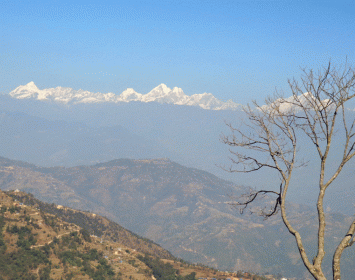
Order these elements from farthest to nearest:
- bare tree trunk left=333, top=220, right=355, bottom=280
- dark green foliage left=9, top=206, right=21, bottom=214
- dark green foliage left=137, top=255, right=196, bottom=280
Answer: dark green foliage left=137, top=255, right=196, bottom=280 → dark green foliage left=9, top=206, right=21, bottom=214 → bare tree trunk left=333, top=220, right=355, bottom=280

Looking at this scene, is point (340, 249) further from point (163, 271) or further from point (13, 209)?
point (13, 209)

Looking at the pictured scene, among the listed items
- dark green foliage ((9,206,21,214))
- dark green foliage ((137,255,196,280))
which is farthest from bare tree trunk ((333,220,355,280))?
dark green foliage ((9,206,21,214))

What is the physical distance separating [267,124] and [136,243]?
177 metres

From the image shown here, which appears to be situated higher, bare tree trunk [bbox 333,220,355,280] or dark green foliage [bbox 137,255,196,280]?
bare tree trunk [bbox 333,220,355,280]

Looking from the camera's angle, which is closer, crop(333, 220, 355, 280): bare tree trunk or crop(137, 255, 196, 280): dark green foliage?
crop(333, 220, 355, 280): bare tree trunk

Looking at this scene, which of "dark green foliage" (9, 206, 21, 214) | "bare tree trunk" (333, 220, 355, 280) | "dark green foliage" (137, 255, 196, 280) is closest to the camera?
"bare tree trunk" (333, 220, 355, 280)

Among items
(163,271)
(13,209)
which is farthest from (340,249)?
(13,209)

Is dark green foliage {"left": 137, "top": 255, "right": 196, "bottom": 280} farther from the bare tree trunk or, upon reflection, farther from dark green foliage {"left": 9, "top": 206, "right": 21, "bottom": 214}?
the bare tree trunk

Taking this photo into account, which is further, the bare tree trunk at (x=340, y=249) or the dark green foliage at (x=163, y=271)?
the dark green foliage at (x=163, y=271)

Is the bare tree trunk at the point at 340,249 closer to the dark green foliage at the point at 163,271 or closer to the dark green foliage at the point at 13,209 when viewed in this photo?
the dark green foliage at the point at 163,271

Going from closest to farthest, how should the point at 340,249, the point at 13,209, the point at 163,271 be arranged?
the point at 340,249 → the point at 13,209 → the point at 163,271

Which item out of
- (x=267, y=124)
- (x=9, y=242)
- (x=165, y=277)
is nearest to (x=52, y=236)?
(x=9, y=242)

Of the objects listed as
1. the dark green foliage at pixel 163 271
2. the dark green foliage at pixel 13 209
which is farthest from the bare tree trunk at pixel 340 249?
the dark green foliage at pixel 13 209

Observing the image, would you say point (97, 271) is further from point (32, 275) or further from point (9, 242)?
point (9, 242)
